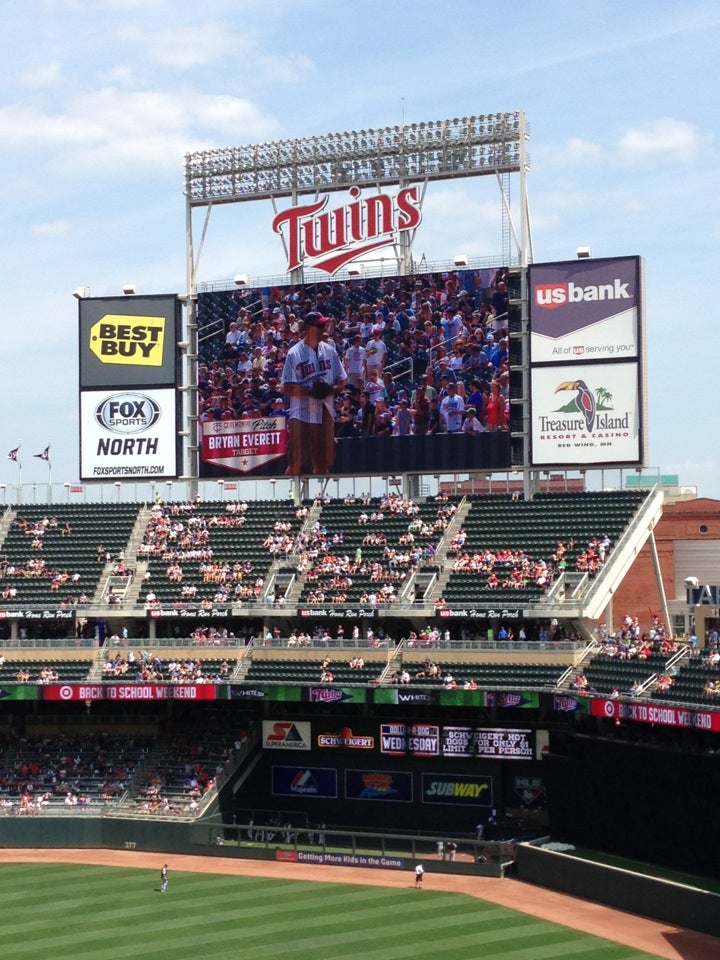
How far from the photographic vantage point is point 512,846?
142ft

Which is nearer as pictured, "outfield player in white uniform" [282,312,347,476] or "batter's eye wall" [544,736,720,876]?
"batter's eye wall" [544,736,720,876]

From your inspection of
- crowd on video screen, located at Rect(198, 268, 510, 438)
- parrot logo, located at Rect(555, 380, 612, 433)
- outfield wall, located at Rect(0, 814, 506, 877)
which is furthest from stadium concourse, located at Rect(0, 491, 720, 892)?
crowd on video screen, located at Rect(198, 268, 510, 438)

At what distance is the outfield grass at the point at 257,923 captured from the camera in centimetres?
3519

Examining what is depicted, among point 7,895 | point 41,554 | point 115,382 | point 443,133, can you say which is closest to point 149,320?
point 115,382

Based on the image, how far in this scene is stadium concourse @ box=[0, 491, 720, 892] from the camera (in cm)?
4506

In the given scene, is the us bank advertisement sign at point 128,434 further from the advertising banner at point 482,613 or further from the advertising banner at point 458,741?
the advertising banner at point 458,741

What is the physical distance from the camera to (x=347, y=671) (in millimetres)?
48656

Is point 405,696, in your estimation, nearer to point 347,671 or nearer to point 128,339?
point 347,671

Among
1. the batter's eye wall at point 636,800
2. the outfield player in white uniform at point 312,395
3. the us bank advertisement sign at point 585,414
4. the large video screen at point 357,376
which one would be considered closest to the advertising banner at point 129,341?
the large video screen at point 357,376

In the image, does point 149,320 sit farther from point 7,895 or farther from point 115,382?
point 7,895

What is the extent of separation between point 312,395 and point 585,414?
10176 millimetres

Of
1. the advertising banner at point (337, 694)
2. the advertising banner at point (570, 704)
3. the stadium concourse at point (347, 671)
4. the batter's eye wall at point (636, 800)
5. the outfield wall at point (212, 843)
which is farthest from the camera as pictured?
the advertising banner at point (337, 694)

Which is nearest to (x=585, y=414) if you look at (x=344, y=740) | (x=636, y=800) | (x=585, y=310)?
(x=585, y=310)

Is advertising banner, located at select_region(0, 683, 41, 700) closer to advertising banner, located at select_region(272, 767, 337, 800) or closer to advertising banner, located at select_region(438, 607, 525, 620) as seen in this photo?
advertising banner, located at select_region(272, 767, 337, 800)
